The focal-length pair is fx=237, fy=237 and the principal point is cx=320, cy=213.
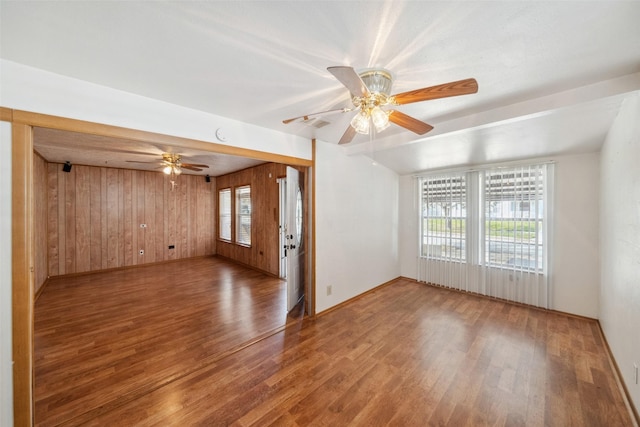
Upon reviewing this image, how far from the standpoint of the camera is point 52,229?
4949mm

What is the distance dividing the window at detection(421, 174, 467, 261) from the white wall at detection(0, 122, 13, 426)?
510 cm

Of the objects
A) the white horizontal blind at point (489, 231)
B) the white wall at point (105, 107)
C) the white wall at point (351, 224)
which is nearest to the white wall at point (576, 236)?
the white horizontal blind at point (489, 231)

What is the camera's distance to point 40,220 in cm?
429

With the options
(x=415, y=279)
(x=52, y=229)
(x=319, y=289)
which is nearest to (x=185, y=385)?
(x=319, y=289)

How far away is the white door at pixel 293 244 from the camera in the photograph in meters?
3.38

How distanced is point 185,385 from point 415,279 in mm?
4185

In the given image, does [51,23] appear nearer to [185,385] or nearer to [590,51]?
[185,385]

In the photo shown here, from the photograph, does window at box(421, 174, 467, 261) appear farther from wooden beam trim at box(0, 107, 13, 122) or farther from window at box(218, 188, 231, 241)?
window at box(218, 188, 231, 241)

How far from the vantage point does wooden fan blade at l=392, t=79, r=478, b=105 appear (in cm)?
129

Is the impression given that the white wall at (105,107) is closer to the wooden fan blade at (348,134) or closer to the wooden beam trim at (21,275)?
the wooden beam trim at (21,275)

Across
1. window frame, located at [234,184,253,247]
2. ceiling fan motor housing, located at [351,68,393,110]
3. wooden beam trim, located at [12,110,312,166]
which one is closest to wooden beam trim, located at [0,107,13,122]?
wooden beam trim, located at [12,110,312,166]

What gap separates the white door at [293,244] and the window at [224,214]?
400 cm

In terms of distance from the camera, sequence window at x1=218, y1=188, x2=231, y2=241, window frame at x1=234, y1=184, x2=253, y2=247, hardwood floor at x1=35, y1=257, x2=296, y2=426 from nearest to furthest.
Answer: hardwood floor at x1=35, y1=257, x2=296, y2=426 < window frame at x1=234, y1=184, x2=253, y2=247 < window at x1=218, y1=188, x2=231, y2=241

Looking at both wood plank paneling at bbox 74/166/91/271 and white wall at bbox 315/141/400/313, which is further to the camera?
wood plank paneling at bbox 74/166/91/271
